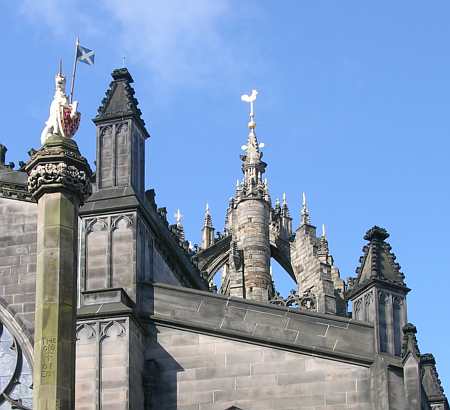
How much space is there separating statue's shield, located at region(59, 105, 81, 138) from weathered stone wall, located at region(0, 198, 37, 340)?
7970 mm

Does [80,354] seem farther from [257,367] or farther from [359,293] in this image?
[359,293]

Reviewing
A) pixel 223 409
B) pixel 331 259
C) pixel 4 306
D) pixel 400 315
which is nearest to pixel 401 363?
pixel 400 315

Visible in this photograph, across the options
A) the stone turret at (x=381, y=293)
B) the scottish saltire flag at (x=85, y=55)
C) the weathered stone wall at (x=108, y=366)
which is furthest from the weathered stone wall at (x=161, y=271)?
the scottish saltire flag at (x=85, y=55)

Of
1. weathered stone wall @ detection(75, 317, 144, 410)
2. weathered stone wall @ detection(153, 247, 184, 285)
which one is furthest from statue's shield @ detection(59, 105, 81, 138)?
weathered stone wall @ detection(153, 247, 184, 285)

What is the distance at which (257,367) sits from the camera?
93.7 ft

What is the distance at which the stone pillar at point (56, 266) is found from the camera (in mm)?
20422

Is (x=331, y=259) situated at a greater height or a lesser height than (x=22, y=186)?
greater

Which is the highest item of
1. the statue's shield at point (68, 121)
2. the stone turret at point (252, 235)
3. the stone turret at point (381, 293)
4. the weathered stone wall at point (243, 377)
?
the stone turret at point (252, 235)

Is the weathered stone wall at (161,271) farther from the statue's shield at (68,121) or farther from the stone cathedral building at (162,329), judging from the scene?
the statue's shield at (68,121)

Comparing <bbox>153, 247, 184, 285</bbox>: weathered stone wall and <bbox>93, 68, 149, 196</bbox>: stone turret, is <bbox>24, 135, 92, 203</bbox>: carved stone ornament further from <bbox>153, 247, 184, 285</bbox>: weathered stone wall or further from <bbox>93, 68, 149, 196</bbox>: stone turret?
<bbox>153, 247, 184, 285</bbox>: weathered stone wall

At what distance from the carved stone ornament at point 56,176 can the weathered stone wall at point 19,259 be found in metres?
8.18

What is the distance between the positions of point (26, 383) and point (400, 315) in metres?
7.32

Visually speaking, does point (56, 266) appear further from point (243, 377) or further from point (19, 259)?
point (19, 259)

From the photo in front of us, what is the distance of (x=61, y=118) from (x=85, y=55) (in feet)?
4.80
